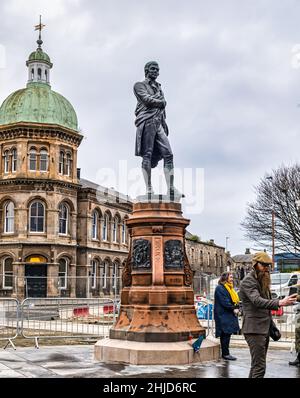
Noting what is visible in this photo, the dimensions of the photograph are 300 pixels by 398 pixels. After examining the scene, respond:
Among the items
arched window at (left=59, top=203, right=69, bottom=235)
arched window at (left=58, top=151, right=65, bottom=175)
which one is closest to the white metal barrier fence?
arched window at (left=59, top=203, right=69, bottom=235)

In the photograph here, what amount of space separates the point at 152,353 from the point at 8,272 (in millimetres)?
34228

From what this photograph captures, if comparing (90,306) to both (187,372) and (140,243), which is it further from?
(187,372)

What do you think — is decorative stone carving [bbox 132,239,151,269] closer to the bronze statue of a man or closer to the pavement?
the bronze statue of a man

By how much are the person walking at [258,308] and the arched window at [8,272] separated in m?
36.8

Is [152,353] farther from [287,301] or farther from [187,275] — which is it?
[287,301]

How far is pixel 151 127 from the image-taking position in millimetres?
12094

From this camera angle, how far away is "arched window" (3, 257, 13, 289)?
42562 mm

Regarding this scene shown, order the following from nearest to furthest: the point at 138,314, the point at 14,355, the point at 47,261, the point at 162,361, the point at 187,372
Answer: the point at 187,372 → the point at 162,361 → the point at 138,314 → the point at 14,355 → the point at 47,261

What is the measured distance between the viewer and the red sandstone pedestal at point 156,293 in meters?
10.7

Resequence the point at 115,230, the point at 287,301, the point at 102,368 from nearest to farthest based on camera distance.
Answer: the point at 287,301 < the point at 102,368 < the point at 115,230

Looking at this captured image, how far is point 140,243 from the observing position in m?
11.4

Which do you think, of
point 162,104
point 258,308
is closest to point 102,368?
point 258,308
